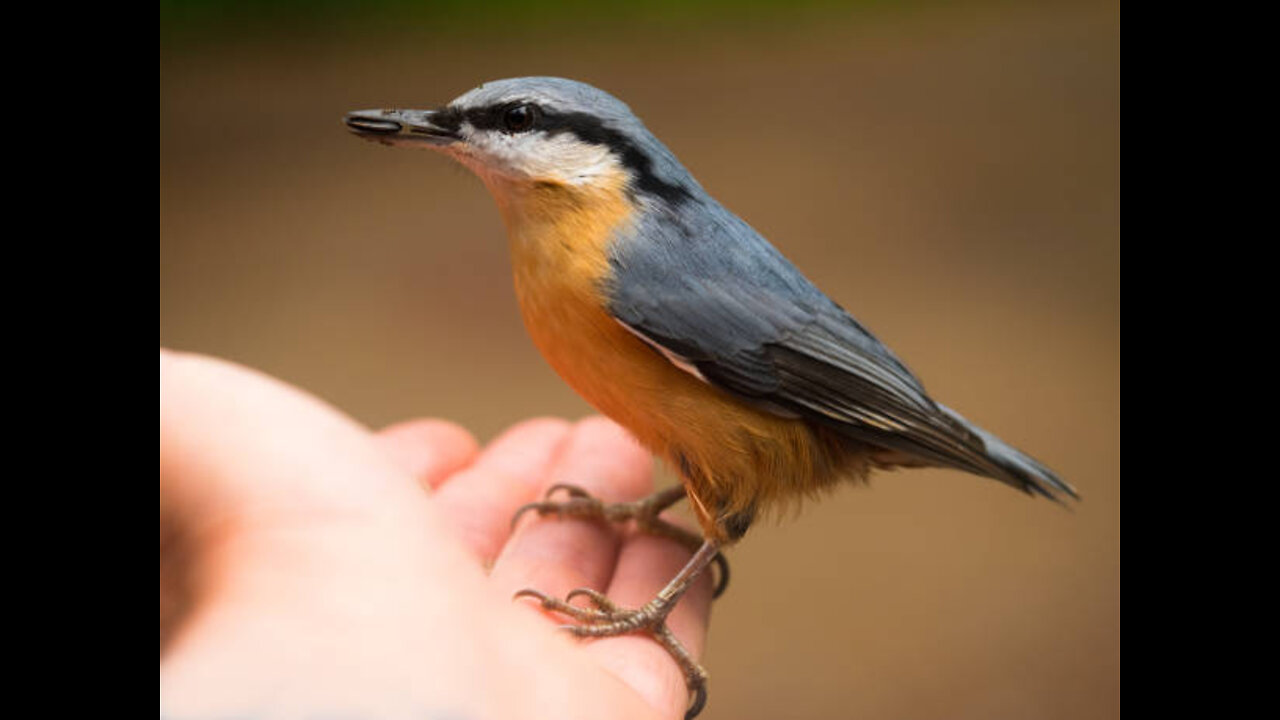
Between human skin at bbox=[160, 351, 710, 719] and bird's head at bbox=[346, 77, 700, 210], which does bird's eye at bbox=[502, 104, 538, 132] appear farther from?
human skin at bbox=[160, 351, 710, 719]

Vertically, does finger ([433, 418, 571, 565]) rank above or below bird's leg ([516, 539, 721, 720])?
above

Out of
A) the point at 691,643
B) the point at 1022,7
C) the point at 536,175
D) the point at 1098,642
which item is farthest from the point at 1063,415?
the point at 536,175

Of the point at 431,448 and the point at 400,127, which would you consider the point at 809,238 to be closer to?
the point at 431,448

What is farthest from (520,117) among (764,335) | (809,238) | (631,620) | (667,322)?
(809,238)

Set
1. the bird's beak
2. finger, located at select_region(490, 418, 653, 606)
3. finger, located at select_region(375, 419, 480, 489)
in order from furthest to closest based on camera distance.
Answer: finger, located at select_region(375, 419, 480, 489) < finger, located at select_region(490, 418, 653, 606) < the bird's beak

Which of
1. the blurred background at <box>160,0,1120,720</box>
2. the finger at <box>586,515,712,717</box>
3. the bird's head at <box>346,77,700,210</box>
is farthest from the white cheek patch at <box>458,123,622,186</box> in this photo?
the blurred background at <box>160,0,1120,720</box>

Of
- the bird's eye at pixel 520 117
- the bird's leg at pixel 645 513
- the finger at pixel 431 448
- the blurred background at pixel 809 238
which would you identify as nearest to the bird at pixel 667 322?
the bird's eye at pixel 520 117
